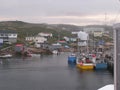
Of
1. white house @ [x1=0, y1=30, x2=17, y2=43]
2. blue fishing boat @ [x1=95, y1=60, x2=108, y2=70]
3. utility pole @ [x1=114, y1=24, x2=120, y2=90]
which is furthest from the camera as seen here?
white house @ [x1=0, y1=30, x2=17, y2=43]

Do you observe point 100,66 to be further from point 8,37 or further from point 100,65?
point 8,37

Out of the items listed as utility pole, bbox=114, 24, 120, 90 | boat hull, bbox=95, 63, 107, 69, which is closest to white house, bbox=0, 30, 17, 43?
boat hull, bbox=95, 63, 107, 69

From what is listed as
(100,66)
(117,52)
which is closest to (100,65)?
(100,66)

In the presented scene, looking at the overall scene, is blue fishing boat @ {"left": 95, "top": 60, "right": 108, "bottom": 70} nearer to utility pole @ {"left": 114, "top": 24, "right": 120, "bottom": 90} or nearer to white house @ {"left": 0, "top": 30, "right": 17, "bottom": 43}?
utility pole @ {"left": 114, "top": 24, "right": 120, "bottom": 90}

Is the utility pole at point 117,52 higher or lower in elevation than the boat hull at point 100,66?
higher

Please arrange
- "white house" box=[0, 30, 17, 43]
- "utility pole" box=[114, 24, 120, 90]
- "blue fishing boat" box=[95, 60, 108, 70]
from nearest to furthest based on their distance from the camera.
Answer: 1. "utility pole" box=[114, 24, 120, 90]
2. "blue fishing boat" box=[95, 60, 108, 70]
3. "white house" box=[0, 30, 17, 43]

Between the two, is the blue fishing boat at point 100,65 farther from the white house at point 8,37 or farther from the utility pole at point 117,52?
the white house at point 8,37

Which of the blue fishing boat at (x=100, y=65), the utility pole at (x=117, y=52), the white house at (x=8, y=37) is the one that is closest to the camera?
the utility pole at (x=117, y=52)

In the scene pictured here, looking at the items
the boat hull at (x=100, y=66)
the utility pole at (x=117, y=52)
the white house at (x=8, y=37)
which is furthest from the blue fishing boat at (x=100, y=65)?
the white house at (x=8, y=37)

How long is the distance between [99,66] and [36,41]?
41185mm

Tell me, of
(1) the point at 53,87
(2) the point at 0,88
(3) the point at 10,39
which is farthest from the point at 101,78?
(3) the point at 10,39

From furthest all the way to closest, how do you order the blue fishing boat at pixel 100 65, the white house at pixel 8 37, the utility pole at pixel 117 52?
the white house at pixel 8 37, the blue fishing boat at pixel 100 65, the utility pole at pixel 117 52

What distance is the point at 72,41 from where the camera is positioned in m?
81.6

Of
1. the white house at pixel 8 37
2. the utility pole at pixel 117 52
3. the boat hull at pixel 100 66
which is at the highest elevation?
the white house at pixel 8 37
